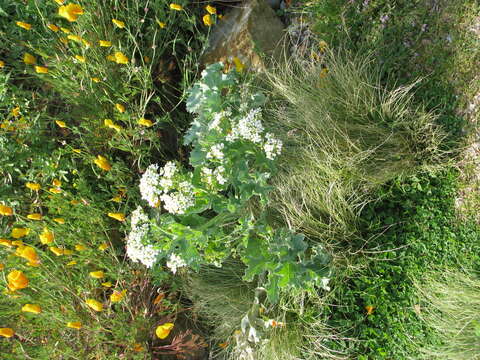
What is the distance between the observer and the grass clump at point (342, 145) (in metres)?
2.65

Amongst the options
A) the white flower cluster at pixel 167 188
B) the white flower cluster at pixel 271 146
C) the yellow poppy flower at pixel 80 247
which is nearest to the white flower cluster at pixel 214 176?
the white flower cluster at pixel 167 188

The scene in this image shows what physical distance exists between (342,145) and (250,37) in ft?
3.98

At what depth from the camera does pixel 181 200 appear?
1950 mm

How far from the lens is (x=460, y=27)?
2.74m

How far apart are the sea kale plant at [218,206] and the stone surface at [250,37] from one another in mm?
974

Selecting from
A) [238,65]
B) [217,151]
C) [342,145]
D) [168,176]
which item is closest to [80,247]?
[168,176]

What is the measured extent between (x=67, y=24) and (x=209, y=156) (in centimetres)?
192

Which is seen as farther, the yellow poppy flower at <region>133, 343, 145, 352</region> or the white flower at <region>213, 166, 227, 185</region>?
the yellow poppy flower at <region>133, 343, 145, 352</region>

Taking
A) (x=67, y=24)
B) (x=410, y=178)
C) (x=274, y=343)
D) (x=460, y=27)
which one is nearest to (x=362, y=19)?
(x=460, y=27)

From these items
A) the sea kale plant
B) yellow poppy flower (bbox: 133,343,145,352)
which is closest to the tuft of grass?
yellow poppy flower (bbox: 133,343,145,352)

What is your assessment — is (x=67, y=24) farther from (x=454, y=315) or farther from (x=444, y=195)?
(x=454, y=315)

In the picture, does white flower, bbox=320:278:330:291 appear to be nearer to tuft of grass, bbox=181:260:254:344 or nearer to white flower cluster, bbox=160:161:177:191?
tuft of grass, bbox=181:260:254:344

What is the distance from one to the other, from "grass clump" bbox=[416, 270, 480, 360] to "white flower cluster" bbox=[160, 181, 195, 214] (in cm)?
169

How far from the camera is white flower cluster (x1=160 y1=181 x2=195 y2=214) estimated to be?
6.37ft
